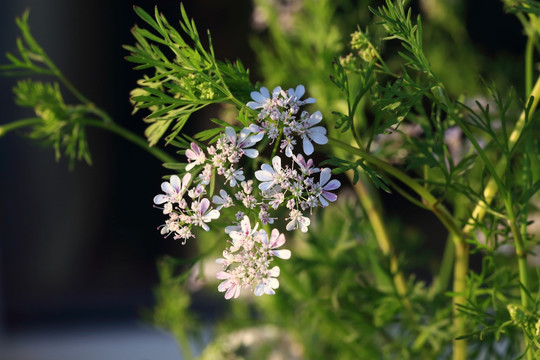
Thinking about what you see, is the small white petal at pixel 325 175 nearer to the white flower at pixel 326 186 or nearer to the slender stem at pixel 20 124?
the white flower at pixel 326 186

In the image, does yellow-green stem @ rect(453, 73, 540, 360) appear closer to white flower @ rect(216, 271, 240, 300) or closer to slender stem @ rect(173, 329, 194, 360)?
white flower @ rect(216, 271, 240, 300)

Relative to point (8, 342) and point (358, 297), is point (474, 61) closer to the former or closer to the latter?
point (358, 297)

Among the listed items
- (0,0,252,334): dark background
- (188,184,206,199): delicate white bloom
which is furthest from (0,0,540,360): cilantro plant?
(0,0,252,334): dark background

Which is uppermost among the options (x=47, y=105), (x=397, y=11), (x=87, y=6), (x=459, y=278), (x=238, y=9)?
(x=87, y=6)

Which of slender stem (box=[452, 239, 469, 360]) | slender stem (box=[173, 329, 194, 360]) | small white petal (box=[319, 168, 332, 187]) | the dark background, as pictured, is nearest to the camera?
small white petal (box=[319, 168, 332, 187])

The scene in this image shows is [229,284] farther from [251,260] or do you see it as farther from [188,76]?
[188,76]

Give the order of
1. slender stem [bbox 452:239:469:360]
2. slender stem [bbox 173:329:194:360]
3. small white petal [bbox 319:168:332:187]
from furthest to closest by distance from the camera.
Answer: slender stem [bbox 173:329:194:360]
slender stem [bbox 452:239:469:360]
small white petal [bbox 319:168:332:187]

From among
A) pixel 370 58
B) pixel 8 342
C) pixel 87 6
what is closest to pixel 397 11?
pixel 370 58

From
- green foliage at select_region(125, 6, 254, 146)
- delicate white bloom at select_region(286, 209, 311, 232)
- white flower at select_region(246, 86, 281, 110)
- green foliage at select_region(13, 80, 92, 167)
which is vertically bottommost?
delicate white bloom at select_region(286, 209, 311, 232)
